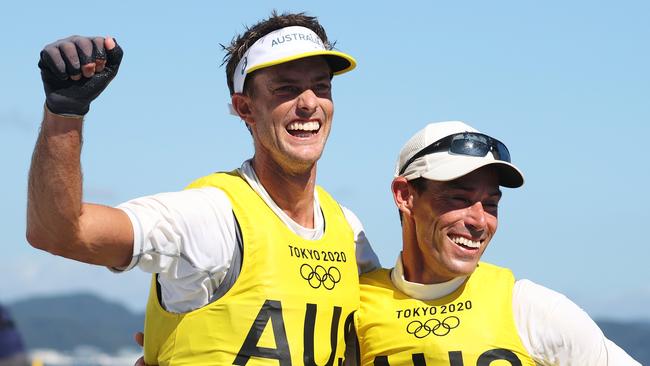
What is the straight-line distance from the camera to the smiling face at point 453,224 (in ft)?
20.3

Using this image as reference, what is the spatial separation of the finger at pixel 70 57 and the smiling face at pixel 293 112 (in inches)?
71.6

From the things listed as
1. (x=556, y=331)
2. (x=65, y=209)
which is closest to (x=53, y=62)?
(x=65, y=209)

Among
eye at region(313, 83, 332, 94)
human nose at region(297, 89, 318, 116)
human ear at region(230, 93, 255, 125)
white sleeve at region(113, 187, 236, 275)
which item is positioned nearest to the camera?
white sleeve at region(113, 187, 236, 275)

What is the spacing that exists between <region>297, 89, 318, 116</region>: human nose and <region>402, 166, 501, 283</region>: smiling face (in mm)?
808

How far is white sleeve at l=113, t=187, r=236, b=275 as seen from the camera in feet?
18.0

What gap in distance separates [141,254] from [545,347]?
7.74 feet

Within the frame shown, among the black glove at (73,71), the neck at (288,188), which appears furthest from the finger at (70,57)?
the neck at (288,188)

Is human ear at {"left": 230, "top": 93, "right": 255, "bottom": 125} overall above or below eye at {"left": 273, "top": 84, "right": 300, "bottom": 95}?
below

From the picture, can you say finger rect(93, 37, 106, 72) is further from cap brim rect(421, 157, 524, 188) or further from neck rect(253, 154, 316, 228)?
cap brim rect(421, 157, 524, 188)

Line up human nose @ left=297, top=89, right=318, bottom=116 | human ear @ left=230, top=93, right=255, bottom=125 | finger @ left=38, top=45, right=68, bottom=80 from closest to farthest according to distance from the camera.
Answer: finger @ left=38, top=45, right=68, bottom=80
human nose @ left=297, top=89, right=318, bottom=116
human ear @ left=230, top=93, right=255, bottom=125

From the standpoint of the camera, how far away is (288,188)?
21.0 ft

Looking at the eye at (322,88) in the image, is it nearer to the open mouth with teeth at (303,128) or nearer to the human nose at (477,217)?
the open mouth with teeth at (303,128)

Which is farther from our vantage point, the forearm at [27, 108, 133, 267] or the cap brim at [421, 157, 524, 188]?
the cap brim at [421, 157, 524, 188]

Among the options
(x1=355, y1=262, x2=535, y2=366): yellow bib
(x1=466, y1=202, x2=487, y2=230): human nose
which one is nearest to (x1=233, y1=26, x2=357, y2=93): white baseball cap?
(x1=466, y1=202, x2=487, y2=230): human nose
